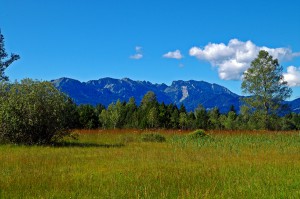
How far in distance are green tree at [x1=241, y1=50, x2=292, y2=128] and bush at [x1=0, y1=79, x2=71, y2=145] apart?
3880 centimetres

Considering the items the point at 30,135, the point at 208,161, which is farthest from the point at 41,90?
the point at 208,161

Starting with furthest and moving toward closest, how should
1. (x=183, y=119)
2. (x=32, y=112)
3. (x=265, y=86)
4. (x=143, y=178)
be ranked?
(x=183, y=119) < (x=265, y=86) < (x=32, y=112) < (x=143, y=178)

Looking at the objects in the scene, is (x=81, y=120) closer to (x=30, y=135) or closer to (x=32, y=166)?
(x=30, y=135)

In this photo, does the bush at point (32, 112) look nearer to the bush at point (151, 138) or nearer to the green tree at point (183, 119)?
the bush at point (151, 138)

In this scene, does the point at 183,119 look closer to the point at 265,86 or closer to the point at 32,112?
the point at 265,86

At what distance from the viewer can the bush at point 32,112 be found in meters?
18.6

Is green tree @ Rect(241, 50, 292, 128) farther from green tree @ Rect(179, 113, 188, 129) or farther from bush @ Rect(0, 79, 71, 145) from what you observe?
green tree @ Rect(179, 113, 188, 129)

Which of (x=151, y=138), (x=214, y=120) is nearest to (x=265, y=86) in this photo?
(x=151, y=138)

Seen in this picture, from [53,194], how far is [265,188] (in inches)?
190

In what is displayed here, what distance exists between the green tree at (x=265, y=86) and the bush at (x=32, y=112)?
38798mm

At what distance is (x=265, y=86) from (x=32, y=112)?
4155cm

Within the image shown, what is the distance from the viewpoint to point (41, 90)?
19.5m

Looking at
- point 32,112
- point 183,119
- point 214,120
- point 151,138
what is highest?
point 214,120

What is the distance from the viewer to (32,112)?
61.5ft
